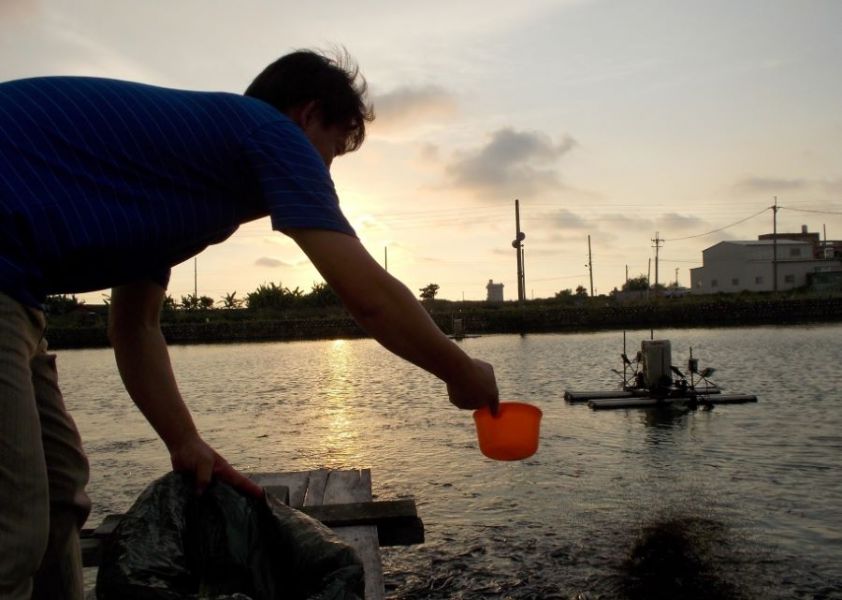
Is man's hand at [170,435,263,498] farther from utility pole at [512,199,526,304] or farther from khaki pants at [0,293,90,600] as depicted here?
utility pole at [512,199,526,304]

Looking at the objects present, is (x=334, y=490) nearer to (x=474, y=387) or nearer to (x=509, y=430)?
(x=509, y=430)

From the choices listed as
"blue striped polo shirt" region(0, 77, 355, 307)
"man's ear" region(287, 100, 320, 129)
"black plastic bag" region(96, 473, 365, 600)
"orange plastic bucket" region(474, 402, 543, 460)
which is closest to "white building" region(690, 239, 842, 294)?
"orange plastic bucket" region(474, 402, 543, 460)

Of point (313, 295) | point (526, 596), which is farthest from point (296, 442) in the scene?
point (313, 295)

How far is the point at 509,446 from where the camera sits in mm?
2293

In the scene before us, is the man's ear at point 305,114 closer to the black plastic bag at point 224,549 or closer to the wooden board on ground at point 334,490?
the black plastic bag at point 224,549

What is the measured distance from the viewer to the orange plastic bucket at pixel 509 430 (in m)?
2.23

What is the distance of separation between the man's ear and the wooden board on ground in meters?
1.85

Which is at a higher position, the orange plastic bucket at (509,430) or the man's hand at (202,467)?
the orange plastic bucket at (509,430)

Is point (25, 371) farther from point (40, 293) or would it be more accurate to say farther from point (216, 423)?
point (216, 423)

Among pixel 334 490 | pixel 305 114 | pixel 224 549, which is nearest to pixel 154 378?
pixel 224 549

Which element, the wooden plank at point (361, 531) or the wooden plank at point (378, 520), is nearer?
the wooden plank at point (361, 531)

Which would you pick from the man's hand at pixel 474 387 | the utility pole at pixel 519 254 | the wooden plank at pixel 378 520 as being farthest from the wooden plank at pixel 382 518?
the utility pole at pixel 519 254

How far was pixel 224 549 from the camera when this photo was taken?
2.19 m

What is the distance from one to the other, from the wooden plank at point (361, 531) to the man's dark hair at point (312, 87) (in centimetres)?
177
